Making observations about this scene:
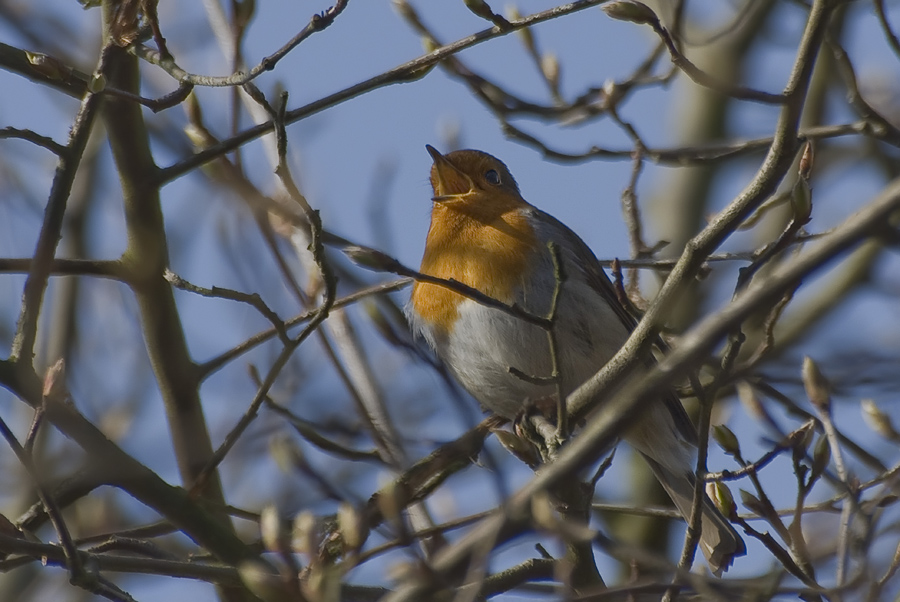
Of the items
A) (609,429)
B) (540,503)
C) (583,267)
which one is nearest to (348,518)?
(540,503)

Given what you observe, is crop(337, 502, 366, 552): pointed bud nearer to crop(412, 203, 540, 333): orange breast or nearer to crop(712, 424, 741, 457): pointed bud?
crop(712, 424, 741, 457): pointed bud

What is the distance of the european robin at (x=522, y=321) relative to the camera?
15.6ft

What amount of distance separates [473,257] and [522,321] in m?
0.40

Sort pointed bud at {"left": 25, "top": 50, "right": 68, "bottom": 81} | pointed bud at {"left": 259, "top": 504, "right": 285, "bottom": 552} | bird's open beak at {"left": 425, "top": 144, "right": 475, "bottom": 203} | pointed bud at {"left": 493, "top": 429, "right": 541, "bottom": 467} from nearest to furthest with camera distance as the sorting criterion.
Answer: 1. pointed bud at {"left": 259, "top": 504, "right": 285, "bottom": 552}
2. pointed bud at {"left": 25, "top": 50, "right": 68, "bottom": 81}
3. pointed bud at {"left": 493, "top": 429, "right": 541, "bottom": 467}
4. bird's open beak at {"left": 425, "top": 144, "right": 475, "bottom": 203}

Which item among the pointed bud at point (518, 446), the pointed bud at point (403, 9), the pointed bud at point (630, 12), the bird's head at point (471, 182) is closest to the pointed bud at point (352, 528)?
the pointed bud at point (518, 446)

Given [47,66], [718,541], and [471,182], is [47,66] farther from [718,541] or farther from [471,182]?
[718,541]

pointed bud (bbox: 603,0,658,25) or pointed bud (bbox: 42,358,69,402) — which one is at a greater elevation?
pointed bud (bbox: 603,0,658,25)

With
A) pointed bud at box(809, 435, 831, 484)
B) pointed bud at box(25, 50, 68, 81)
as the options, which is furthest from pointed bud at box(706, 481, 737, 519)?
pointed bud at box(25, 50, 68, 81)

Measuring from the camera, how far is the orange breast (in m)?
4.79

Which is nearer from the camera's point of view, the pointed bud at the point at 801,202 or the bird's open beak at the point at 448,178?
the pointed bud at the point at 801,202

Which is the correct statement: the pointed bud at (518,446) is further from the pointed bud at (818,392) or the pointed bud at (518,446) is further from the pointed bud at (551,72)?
the pointed bud at (551,72)

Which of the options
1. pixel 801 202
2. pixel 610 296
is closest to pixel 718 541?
pixel 610 296

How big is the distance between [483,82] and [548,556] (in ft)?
6.75

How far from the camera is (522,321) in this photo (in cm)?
469
